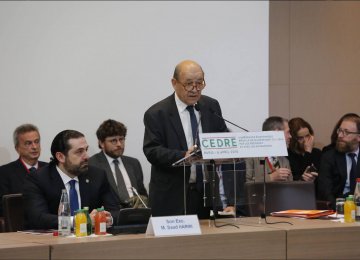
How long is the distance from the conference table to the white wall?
2728 millimetres

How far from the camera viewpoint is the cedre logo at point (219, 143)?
12.4 ft

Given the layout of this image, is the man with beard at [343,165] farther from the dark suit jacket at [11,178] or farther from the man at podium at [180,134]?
the dark suit jacket at [11,178]

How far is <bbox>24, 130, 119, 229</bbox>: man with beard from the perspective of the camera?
4.32 metres

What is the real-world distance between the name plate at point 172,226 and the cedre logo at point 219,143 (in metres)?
0.40

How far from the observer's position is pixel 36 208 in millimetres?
4277

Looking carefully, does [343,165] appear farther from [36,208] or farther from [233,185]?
[36,208]

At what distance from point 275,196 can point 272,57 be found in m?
2.63

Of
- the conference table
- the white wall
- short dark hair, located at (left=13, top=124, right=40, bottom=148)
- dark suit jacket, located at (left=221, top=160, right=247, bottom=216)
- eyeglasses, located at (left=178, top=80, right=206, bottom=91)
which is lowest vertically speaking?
the conference table

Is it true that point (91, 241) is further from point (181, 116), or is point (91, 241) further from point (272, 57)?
point (272, 57)

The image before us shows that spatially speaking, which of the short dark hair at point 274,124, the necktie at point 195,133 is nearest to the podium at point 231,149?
the necktie at point 195,133

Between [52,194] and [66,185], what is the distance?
13cm

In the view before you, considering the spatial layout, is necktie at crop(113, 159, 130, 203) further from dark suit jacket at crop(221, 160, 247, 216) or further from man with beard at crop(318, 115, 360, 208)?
dark suit jacket at crop(221, 160, 247, 216)

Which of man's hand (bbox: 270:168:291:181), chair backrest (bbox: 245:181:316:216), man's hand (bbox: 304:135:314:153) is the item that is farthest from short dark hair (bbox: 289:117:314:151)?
chair backrest (bbox: 245:181:316:216)

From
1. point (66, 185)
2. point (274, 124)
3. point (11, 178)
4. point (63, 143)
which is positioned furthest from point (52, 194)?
point (274, 124)
